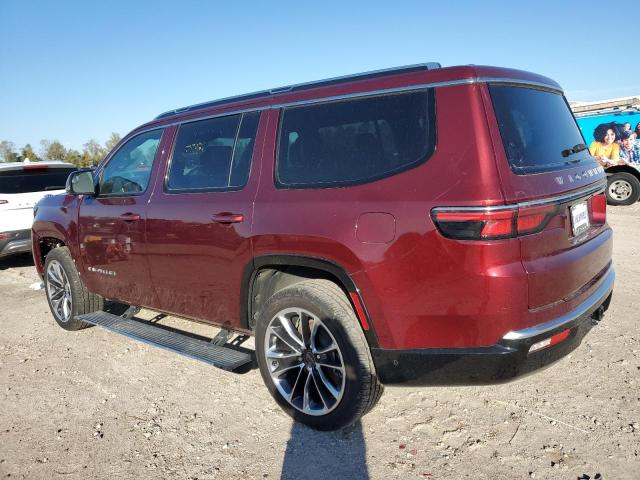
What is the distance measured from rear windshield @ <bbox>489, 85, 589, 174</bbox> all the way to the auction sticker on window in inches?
9.7

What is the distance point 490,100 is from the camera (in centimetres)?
238

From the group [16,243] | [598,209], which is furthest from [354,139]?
[16,243]

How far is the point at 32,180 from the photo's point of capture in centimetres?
774

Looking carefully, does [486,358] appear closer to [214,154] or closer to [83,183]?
[214,154]

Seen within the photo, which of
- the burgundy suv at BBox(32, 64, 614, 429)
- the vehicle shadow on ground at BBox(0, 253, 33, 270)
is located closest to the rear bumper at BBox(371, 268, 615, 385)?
the burgundy suv at BBox(32, 64, 614, 429)

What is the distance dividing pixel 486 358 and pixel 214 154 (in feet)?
7.46

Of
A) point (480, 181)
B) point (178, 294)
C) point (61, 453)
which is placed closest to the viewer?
point (480, 181)

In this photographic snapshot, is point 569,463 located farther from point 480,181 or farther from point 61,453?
point 61,453

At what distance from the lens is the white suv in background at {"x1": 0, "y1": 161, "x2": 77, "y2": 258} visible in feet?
23.8

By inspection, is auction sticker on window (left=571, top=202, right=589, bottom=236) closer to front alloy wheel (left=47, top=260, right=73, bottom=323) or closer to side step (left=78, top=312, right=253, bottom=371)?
side step (left=78, top=312, right=253, bottom=371)

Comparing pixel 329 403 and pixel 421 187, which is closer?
pixel 421 187

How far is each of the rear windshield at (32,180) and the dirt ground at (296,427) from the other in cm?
445


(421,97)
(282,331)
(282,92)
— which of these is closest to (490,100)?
(421,97)

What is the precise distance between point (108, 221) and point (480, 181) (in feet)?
10.4
